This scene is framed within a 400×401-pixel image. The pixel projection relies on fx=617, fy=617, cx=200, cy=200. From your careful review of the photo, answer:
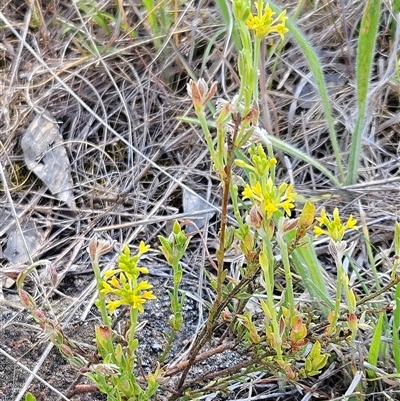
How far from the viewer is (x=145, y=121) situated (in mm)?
1721

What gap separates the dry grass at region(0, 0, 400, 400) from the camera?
149 centimetres

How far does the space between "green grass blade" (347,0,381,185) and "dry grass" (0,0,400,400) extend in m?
0.07

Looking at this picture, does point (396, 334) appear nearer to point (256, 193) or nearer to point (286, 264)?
point (286, 264)

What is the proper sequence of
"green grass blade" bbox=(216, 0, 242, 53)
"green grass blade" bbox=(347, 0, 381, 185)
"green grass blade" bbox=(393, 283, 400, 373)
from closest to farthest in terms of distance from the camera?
"green grass blade" bbox=(393, 283, 400, 373)
"green grass blade" bbox=(347, 0, 381, 185)
"green grass blade" bbox=(216, 0, 242, 53)

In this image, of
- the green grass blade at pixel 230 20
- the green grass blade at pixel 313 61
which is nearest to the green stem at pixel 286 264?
the green grass blade at pixel 313 61

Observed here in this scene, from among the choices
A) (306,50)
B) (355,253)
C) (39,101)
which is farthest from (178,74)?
(355,253)

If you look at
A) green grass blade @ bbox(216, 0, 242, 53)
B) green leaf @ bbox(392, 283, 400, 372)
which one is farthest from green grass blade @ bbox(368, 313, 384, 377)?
green grass blade @ bbox(216, 0, 242, 53)

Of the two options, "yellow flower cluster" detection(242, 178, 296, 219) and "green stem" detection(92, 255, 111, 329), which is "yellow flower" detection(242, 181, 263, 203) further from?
"green stem" detection(92, 255, 111, 329)

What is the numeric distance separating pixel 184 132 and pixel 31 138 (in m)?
0.45

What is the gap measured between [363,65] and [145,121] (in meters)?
0.63

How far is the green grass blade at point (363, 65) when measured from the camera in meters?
1.28

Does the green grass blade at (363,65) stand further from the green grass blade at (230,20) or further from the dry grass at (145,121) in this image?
the green grass blade at (230,20)

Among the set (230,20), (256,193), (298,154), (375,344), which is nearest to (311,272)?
(375,344)

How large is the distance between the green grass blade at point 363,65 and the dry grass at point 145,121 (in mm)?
66
